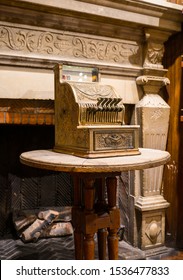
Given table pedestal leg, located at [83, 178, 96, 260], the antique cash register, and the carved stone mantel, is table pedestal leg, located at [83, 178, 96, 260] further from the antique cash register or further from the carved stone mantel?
the carved stone mantel

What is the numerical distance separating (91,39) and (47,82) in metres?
0.59

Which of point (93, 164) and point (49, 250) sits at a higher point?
Answer: point (93, 164)

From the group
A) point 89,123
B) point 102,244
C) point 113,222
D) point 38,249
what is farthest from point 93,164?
point 38,249

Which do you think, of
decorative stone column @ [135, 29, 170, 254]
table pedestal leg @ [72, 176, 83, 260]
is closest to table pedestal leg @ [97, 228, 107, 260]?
table pedestal leg @ [72, 176, 83, 260]

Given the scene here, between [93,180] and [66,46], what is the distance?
1317 mm

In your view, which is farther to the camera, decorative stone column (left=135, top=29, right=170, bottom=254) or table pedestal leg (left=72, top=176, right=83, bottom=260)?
decorative stone column (left=135, top=29, right=170, bottom=254)

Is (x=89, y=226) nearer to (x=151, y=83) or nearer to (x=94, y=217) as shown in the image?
(x=94, y=217)

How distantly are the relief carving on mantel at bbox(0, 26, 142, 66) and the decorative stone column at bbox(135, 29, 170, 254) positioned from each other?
17 centimetres

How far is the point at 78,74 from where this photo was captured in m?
2.04

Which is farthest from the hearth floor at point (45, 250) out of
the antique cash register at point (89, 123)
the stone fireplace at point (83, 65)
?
the antique cash register at point (89, 123)

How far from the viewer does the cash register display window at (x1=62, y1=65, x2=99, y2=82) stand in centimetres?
200

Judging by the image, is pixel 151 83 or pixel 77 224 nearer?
pixel 77 224

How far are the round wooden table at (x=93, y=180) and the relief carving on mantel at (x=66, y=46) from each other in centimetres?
100
